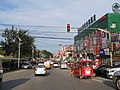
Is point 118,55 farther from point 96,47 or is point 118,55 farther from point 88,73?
point 88,73

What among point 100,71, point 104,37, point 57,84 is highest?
point 104,37

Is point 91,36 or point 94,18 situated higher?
point 94,18

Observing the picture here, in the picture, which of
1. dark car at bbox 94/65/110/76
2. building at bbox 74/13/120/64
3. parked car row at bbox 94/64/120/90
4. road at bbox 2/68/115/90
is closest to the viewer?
parked car row at bbox 94/64/120/90

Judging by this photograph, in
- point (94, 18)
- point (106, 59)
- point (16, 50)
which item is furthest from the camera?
point (16, 50)

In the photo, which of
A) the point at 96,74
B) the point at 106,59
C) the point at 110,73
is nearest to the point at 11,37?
the point at 106,59

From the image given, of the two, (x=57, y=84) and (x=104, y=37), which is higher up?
(x=104, y=37)

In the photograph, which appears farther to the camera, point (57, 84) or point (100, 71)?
point (100, 71)

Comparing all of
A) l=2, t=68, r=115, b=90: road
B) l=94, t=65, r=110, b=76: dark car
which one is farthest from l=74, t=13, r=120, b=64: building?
l=2, t=68, r=115, b=90: road

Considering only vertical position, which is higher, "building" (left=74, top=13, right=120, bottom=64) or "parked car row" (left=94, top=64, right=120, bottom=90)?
"building" (left=74, top=13, right=120, bottom=64)

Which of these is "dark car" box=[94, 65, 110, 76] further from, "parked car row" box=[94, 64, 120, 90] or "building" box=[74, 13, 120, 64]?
"building" box=[74, 13, 120, 64]

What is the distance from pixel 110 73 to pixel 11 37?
45.3 m

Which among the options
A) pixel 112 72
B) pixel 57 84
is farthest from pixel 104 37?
pixel 57 84

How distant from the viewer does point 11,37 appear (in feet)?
224

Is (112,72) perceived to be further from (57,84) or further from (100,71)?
(57,84)
